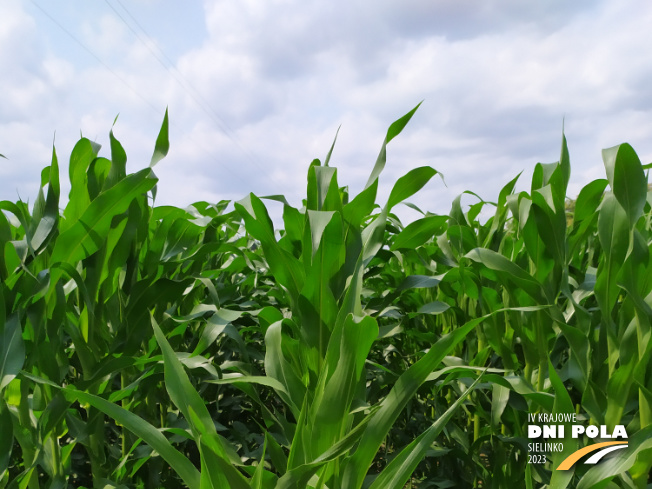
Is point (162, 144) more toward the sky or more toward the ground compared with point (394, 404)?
more toward the sky

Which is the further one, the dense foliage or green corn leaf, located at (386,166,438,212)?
green corn leaf, located at (386,166,438,212)

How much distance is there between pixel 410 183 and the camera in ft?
3.70

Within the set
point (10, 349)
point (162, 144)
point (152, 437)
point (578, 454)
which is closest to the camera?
point (152, 437)

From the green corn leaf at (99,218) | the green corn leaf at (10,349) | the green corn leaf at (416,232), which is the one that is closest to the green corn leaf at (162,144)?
the green corn leaf at (99,218)

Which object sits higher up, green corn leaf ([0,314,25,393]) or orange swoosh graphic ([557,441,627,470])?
green corn leaf ([0,314,25,393])

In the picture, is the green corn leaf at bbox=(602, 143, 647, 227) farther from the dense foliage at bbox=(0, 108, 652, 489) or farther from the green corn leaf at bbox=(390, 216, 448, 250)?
the green corn leaf at bbox=(390, 216, 448, 250)

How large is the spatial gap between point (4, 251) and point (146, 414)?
73cm

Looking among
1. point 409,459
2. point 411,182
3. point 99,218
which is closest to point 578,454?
point 409,459

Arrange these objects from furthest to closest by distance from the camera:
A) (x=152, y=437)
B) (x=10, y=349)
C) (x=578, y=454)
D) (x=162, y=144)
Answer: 1. (x=162, y=144)
2. (x=578, y=454)
3. (x=10, y=349)
4. (x=152, y=437)

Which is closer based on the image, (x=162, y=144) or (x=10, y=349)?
(x=10, y=349)

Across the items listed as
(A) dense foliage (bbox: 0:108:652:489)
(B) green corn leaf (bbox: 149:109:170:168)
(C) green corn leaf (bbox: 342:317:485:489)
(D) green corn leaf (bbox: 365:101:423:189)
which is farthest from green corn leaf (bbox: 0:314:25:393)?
(D) green corn leaf (bbox: 365:101:423:189)

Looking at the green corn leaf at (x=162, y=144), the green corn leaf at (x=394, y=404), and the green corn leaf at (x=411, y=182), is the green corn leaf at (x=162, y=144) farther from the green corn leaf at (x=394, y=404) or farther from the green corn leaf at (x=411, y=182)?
the green corn leaf at (x=394, y=404)

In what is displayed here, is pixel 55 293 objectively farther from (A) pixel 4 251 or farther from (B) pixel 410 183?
Result: (B) pixel 410 183

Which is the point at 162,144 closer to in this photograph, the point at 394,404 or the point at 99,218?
the point at 99,218
